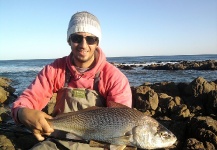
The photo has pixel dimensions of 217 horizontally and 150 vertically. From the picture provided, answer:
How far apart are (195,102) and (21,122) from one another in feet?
32.0

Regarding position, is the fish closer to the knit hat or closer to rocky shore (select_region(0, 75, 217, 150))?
the knit hat

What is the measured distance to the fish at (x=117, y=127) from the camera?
145 inches

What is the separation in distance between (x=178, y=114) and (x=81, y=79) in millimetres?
6032

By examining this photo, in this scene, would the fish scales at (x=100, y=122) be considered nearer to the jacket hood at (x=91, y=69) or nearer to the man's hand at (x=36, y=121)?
the man's hand at (x=36, y=121)

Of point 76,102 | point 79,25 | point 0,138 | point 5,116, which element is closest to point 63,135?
point 76,102

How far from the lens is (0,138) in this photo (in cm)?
746

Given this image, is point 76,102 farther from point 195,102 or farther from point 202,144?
point 195,102

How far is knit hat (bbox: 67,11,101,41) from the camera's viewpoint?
4734mm

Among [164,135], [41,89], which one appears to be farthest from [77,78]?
[164,135]

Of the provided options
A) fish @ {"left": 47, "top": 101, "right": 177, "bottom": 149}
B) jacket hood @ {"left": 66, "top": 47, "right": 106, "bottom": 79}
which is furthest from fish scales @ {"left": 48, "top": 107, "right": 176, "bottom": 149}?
jacket hood @ {"left": 66, "top": 47, "right": 106, "bottom": 79}

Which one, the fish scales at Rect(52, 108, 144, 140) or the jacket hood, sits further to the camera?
the jacket hood

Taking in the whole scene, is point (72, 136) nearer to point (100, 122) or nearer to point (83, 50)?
point (100, 122)

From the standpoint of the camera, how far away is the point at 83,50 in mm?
4773

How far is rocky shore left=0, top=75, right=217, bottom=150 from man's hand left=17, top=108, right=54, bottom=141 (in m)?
1.07
